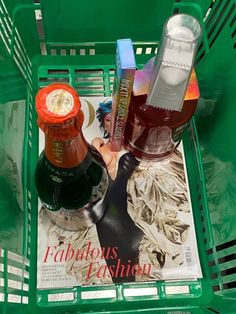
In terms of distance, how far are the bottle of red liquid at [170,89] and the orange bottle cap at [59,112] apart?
0.35ft

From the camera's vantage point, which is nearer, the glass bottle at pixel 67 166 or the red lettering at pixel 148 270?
the glass bottle at pixel 67 166

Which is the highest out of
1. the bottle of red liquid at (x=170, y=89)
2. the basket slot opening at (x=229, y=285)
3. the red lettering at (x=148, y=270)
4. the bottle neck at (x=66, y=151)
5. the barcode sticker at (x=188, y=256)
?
the bottle of red liquid at (x=170, y=89)

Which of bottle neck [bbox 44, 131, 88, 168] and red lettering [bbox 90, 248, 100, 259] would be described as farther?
red lettering [bbox 90, 248, 100, 259]

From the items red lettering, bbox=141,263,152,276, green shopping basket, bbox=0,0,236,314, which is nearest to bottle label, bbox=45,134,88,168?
green shopping basket, bbox=0,0,236,314

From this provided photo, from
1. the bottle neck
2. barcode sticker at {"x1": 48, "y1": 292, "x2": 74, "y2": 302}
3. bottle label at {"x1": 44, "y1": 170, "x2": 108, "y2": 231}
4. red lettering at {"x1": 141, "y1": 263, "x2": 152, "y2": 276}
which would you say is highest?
the bottle neck

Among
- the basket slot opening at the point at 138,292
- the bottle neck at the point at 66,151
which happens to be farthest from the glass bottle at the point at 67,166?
the basket slot opening at the point at 138,292

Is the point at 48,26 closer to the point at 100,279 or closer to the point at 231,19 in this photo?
the point at 231,19

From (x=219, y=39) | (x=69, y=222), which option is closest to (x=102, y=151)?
(x=69, y=222)

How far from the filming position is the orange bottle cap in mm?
348

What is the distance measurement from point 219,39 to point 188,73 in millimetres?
192

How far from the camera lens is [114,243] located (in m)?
0.60

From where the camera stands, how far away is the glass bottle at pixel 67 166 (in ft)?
1.17

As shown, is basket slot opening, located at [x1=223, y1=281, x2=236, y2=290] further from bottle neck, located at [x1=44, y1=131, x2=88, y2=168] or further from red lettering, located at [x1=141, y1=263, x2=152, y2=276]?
bottle neck, located at [x1=44, y1=131, x2=88, y2=168]

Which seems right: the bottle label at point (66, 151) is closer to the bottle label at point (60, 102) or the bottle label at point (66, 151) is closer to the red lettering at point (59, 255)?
the bottle label at point (60, 102)
